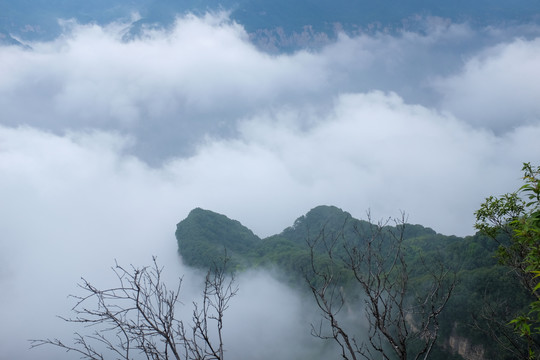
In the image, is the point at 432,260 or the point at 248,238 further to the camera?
the point at 248,238

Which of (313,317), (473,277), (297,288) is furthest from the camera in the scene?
(297,288)

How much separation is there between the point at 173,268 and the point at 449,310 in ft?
169

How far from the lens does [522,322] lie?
5.30 metres

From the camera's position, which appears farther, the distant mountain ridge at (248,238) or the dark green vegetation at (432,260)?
the distant mountain ridge at (248,238)

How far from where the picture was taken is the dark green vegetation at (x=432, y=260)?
64.1ft

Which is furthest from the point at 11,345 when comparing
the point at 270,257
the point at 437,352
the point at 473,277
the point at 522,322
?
the point at 522,322

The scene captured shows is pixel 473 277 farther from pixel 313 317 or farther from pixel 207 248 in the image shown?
pixel 207 248

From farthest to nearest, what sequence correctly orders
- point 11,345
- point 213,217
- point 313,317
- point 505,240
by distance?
point 213,217 → point 11,345 → point 313,317 → point 505,240

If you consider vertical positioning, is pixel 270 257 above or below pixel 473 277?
above

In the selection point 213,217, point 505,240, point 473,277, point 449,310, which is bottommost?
point 449,310

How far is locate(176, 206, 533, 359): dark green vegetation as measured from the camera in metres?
19.5

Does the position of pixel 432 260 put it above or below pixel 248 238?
below

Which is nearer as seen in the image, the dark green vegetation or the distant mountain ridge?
the dark green vegetation

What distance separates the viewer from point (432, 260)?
32469mm
